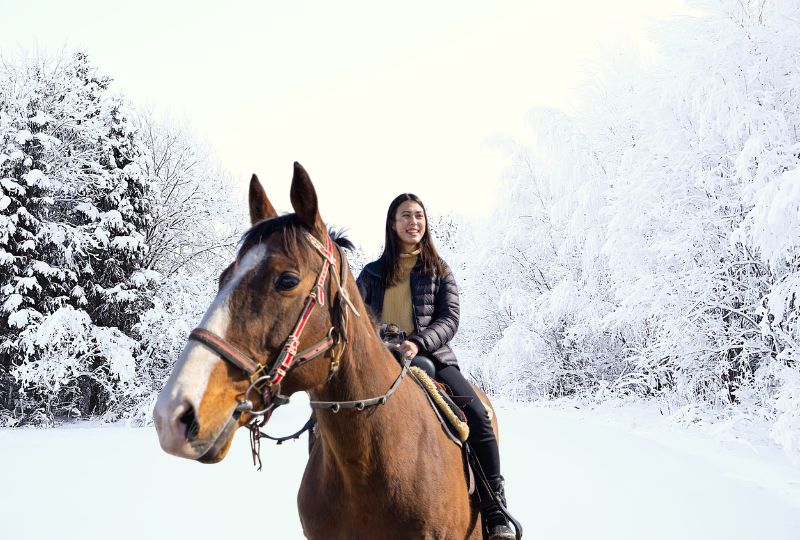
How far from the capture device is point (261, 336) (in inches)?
74.3

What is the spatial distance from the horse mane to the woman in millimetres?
1292

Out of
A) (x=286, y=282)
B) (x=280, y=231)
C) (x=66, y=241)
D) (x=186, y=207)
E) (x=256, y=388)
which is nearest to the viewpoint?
(x=256, y=388)

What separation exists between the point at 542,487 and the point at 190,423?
6535 millimetres

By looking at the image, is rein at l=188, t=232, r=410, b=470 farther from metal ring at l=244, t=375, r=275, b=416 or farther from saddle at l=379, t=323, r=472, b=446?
saddle at l=379, t=323, r=472, b=446

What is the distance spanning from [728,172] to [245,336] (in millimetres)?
10809

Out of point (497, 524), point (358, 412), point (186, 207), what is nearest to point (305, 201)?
point (358, 412)

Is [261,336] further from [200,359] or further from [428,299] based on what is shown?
[428,299]

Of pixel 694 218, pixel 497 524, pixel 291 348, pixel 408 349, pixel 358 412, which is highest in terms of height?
pixel 694 218

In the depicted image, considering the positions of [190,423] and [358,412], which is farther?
[358,412]

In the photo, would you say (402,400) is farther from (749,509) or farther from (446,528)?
(749,509)

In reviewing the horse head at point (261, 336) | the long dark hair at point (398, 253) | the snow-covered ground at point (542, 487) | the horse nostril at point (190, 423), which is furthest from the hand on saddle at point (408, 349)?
the snow-covered ground at point (542, 487)

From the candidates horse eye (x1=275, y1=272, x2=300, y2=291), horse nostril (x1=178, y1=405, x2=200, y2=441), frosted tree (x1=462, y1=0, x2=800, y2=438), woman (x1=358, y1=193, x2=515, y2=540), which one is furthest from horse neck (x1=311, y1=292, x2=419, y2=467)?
frosted tree (x1=462, y1=0, x2=800, y2=438)

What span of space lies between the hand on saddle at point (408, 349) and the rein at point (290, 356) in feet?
1.46

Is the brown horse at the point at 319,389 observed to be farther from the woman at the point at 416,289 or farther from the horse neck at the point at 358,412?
the woman at the point at 416,289
